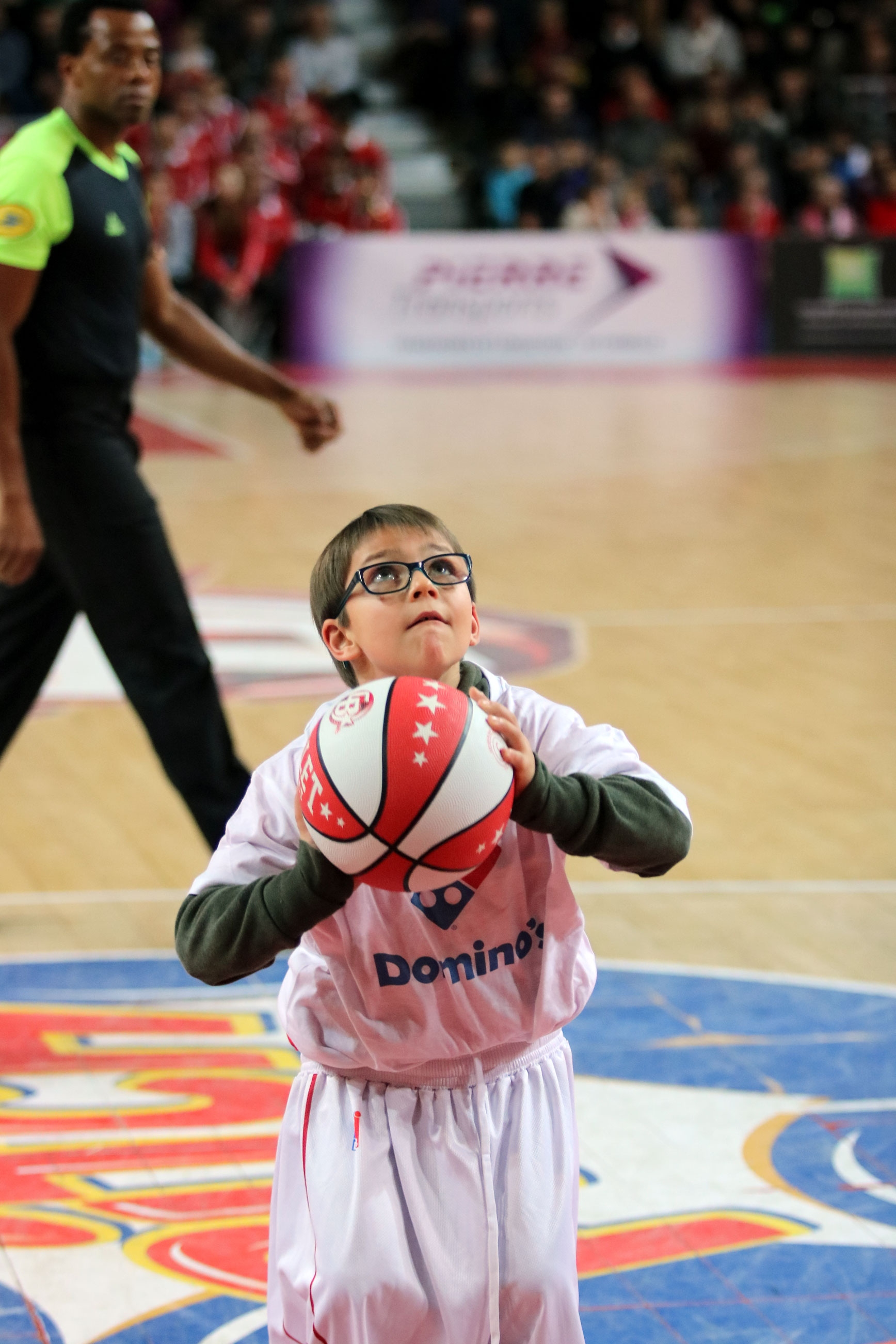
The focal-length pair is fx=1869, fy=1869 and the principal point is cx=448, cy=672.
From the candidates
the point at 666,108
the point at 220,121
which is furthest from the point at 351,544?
the point at 666,108

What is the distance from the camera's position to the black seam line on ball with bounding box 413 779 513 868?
1.91 meters

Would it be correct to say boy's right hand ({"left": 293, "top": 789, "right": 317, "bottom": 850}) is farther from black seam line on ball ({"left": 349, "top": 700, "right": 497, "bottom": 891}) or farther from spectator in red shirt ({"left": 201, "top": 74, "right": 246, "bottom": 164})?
spectator in red shirt ({"left": 201, "top": 74, "right": 246, "bottom": 164})

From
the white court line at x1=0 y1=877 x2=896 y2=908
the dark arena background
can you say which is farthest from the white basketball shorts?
the white court line at x1=0 y1=877 x2=896 y2=908

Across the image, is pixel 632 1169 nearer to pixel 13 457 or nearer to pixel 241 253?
pixel 13 457

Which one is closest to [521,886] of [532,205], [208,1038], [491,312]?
[208,1038]

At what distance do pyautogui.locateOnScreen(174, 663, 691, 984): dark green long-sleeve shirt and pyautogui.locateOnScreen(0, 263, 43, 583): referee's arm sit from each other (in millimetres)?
2099

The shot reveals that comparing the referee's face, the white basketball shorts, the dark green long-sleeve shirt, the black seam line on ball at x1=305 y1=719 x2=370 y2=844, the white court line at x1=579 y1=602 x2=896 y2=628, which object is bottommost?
the white court line at x1=579 y1=602 x2=896 y2=628

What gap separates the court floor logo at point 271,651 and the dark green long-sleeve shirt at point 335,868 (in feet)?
15.0

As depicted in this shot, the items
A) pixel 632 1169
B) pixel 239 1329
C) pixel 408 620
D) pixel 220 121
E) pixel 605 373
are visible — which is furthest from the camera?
pixel 220 121

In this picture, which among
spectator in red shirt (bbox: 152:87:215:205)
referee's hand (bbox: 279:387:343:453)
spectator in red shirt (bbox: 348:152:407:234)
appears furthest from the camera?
spectator in red shirt (bbox: 348:152:407:234)

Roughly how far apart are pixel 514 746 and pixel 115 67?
2604 millimetres

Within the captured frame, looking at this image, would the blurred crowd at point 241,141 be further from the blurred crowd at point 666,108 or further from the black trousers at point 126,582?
the black trousers at point 126,582

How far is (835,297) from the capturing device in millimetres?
19312

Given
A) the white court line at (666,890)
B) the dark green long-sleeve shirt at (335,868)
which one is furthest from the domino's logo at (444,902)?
the white court line at (666,890)
